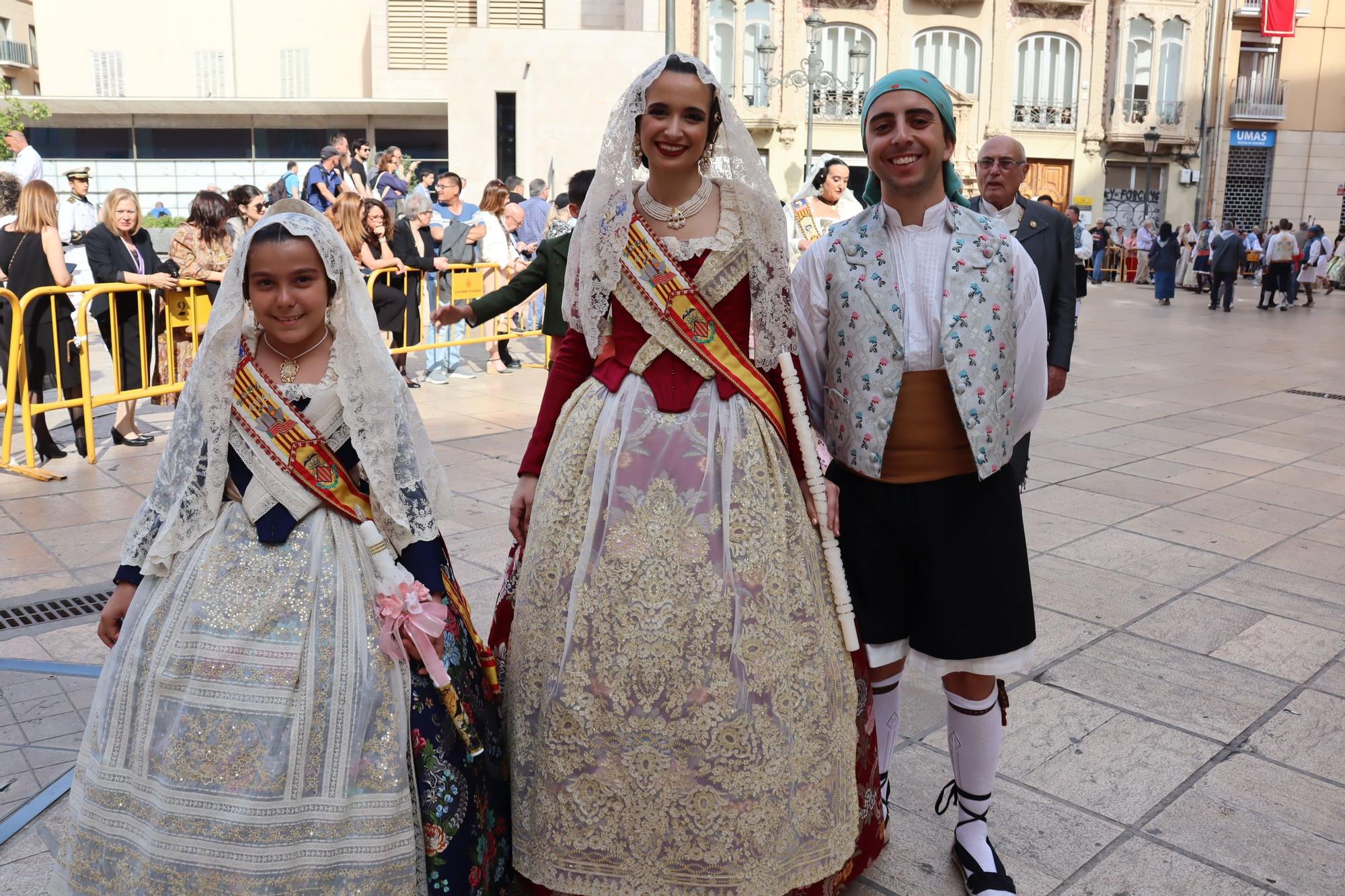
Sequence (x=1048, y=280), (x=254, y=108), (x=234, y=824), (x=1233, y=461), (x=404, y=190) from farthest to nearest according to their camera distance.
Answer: (x=254, y=108)
(x=404, y=190)
(x=1233, y=461)
(x=1048, y=280)
(x=234, y=824)

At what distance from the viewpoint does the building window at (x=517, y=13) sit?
25500 mm

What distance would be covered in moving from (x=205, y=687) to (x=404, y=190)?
41.8 ft

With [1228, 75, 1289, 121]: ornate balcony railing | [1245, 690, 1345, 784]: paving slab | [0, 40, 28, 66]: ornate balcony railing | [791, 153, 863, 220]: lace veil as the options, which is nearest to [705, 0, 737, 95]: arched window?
[1228, 75, 1289, 121]: ornate balcony railing

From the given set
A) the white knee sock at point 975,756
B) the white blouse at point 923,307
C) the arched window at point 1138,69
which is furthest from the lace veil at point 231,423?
the arched window at point 1138,69

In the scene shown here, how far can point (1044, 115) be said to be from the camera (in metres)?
31.2

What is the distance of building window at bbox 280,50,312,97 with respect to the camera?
105 feet

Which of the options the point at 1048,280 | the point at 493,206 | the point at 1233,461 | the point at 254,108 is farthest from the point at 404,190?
the point at 254,108

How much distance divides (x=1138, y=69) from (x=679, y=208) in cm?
3342

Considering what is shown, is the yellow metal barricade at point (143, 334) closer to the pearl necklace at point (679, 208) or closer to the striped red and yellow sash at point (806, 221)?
the striped red and yellow sash at point (806, 221)

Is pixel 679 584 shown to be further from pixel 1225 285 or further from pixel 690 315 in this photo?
pixel 1225 285

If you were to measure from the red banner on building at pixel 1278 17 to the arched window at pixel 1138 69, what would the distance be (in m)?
2.98

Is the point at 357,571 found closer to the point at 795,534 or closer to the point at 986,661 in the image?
the point at 795,534

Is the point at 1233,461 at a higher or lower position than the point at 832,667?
lower

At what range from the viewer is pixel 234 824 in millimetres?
2141
